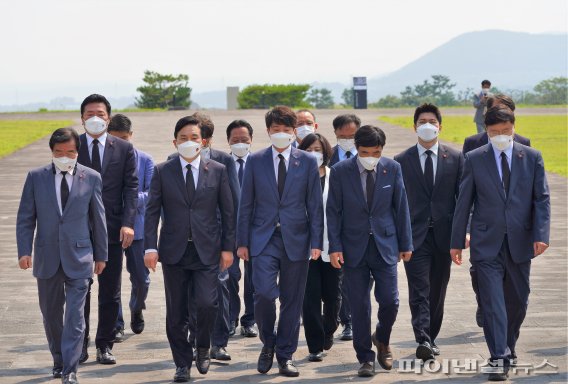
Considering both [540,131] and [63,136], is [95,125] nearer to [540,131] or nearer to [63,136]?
[63,136]

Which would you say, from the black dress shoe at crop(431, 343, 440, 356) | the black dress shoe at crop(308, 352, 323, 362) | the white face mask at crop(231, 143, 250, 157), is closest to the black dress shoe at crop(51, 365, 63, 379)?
the black dress shoe at crop(308, 352, 323, 362)

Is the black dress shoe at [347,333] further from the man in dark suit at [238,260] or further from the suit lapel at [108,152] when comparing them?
the suit lapel at [108,152]

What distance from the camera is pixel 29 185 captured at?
877cm

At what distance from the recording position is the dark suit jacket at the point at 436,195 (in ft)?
31.6

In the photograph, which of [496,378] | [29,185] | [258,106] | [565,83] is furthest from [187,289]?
[565,83]

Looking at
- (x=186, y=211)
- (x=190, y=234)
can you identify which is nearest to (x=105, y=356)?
(x=190, y=234)

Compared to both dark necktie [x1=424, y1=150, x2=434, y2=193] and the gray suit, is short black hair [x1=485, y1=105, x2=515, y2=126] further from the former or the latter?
the gray suit

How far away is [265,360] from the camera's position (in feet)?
29.6

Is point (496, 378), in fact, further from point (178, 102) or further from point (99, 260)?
point (178, 102)

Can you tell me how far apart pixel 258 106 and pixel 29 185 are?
54626mm

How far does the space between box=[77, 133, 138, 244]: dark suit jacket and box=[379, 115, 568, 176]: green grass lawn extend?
18732mm

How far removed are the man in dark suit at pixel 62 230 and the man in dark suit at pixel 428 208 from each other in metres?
2.71

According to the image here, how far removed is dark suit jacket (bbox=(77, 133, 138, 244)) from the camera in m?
9.75

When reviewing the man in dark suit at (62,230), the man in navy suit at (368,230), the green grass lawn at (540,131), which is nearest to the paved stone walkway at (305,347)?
the man in navy suit at (368,230)
